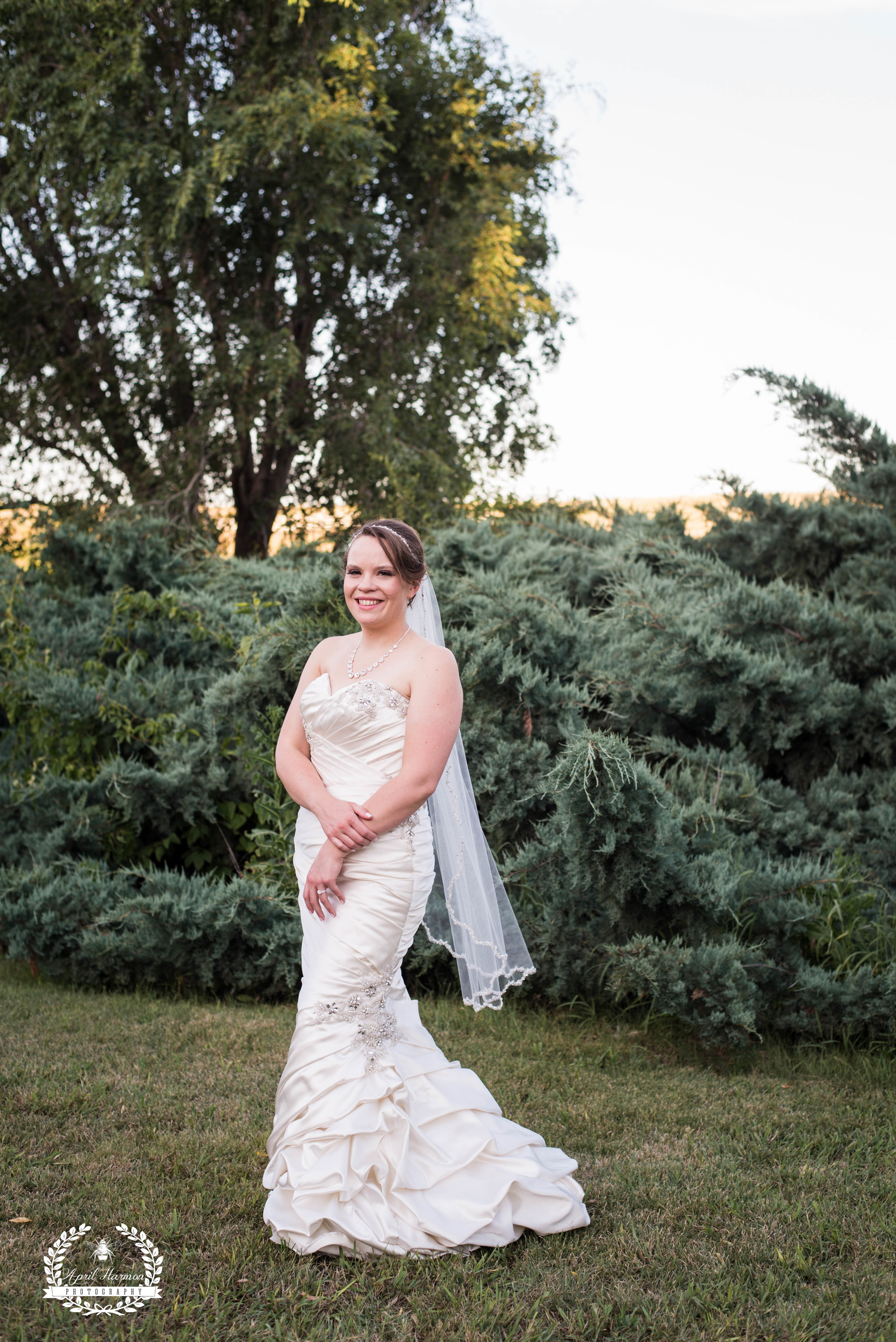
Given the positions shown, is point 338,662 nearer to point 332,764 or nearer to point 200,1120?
point 332,764

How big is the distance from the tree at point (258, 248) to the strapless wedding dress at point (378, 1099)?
10975 mm

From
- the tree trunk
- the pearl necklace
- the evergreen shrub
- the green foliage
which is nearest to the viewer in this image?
the pearl necklace

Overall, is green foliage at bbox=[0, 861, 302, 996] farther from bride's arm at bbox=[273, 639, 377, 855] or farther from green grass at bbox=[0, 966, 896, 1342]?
bride's arm at bbox=[273, 639, 377, 855]

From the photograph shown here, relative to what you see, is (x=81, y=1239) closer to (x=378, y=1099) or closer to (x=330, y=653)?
(x=378, y=1099)

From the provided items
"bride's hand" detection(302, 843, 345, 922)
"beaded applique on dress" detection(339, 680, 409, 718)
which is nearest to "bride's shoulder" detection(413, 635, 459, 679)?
"beaded applique on dress" detection(339, 680, 409, 718)

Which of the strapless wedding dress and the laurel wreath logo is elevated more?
the strapless wedding dress

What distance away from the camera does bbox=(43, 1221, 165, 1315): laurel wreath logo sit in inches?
109

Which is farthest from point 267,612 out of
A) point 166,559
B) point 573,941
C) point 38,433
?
point 38,433

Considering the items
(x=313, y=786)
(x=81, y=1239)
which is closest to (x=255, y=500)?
(x=313, y=786)

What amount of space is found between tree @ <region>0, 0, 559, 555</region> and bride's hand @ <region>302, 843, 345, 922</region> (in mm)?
11116

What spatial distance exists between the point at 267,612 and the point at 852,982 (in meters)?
4.29

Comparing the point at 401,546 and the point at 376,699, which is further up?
the point at 401,546

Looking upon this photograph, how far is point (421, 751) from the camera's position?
3.22 m

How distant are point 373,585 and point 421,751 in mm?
575
